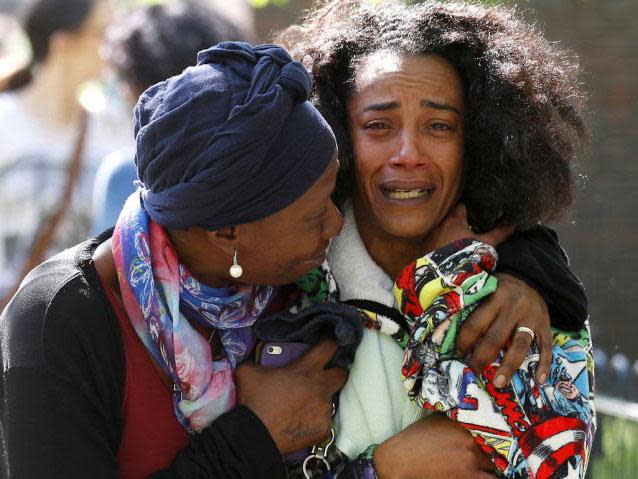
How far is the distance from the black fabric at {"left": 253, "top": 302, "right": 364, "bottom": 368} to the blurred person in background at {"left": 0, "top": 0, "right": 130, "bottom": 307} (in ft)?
9.36

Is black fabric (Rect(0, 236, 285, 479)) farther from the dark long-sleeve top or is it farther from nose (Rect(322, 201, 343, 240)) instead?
nose (Rect(322, 201, 343, 240))

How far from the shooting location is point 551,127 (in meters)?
3.24

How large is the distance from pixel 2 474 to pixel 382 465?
3.11ft

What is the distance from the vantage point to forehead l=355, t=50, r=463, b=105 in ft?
10.3

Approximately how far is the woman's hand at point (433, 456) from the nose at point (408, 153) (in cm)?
71

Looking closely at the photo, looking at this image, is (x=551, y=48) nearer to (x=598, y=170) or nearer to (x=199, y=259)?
(x=199, y=259)

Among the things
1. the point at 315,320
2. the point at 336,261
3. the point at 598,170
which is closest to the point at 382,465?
the point at 315,320

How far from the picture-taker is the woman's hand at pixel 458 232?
3.13 m

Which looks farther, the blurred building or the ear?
the blurred building

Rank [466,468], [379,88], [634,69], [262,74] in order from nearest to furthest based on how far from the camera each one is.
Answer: [262,74], [466,468], [379,88], [634,69]

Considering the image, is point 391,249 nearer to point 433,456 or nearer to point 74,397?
point 433,456

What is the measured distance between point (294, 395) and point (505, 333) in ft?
1.83

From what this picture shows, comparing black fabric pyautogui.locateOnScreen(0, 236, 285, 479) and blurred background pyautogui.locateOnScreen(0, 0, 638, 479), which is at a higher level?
black fabric pyautogui.locateOnScreen(0, 236, 285, 479)

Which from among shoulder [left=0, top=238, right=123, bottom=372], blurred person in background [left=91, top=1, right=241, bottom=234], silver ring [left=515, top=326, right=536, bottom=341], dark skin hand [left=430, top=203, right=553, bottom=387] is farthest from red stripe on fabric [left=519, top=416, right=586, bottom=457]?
blurred person in background [left=91, top=1, right=241, bottom=234]
